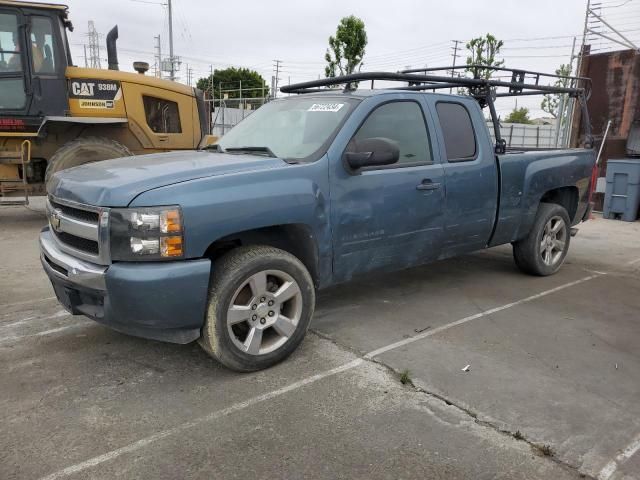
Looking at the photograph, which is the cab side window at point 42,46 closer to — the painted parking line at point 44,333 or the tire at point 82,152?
the tire at point 82,152

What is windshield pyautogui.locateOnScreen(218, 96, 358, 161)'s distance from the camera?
3.95 meters

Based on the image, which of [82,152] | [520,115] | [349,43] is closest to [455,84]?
[82,152]

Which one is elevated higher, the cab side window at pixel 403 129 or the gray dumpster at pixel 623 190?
the cab side window at pixel 403 129

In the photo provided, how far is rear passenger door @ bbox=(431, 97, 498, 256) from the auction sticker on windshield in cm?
98

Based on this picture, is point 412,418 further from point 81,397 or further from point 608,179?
point 608,179

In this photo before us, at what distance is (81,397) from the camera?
10.5 ft

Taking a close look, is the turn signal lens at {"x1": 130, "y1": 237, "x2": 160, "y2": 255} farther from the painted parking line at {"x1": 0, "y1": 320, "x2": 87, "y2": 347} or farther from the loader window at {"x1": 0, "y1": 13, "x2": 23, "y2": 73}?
the loader window at {"x1": 0, "y1": 13, "x2": 23, "y2": 73}

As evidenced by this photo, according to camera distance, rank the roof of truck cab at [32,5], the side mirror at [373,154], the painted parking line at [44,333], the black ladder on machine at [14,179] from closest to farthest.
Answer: the side mirror at [373,154]
the painted parking line at [44,333]
the roof of truck cab at [32,5]
the black ladder on machine at [14,179]

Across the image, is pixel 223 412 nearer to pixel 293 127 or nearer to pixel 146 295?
pixel 146 295

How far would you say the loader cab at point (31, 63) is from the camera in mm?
8086

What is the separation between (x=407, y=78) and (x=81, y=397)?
3417 millimetres

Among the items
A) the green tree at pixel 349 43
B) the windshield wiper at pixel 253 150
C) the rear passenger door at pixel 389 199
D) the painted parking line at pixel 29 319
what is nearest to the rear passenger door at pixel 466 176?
the rear passenger door at pixel 389 199

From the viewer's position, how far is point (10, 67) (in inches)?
320

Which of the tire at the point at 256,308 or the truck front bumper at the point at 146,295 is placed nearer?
the truck front bumper at the point at 146,295
